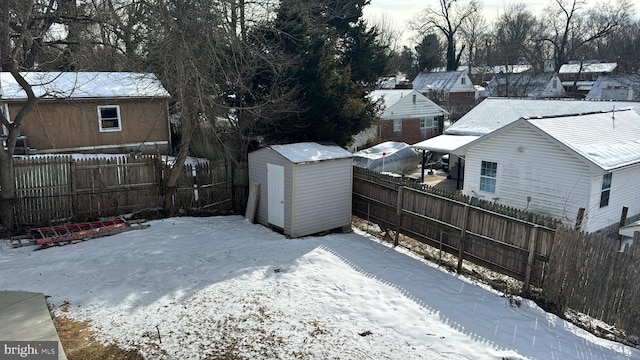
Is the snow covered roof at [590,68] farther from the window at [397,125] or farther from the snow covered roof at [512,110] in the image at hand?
the snow covered roof at [512,110]

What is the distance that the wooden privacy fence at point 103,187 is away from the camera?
38.1 feet

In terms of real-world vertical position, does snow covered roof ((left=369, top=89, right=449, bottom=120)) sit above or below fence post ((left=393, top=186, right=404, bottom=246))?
above

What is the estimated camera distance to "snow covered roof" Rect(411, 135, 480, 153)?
22.5m

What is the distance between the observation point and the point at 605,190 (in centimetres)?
1467

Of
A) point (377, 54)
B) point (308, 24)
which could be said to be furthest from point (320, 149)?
point (377, 54)

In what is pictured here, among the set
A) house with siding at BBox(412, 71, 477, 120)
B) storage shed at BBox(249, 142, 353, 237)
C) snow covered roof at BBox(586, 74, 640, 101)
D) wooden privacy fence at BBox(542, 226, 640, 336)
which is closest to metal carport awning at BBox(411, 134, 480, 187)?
storage shed at BBox(249, 142, 353, 237)

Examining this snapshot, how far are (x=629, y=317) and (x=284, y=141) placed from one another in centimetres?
1042

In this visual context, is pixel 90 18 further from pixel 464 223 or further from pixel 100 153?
pixel 464 223

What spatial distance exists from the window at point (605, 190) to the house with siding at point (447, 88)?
34141 millimetres

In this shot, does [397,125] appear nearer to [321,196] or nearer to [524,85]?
[321,196]

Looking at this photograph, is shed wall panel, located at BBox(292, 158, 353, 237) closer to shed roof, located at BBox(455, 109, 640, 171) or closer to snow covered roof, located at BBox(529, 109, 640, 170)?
shed roof, located at BBox(455, 109, 640, 171)

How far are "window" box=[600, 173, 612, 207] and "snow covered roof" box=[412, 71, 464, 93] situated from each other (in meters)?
36.4

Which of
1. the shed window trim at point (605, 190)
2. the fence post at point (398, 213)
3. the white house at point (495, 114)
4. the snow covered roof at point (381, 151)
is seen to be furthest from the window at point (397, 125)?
the fence post at point (398, 213)

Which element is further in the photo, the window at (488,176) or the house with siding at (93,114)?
the house with siding at (93,114)
